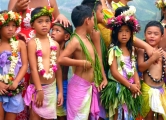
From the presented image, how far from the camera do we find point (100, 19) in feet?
12.2

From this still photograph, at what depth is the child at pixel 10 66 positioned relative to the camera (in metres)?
3.09

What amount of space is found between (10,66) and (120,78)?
4.05ft

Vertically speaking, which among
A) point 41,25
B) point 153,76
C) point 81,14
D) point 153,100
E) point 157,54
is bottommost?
point 153,100

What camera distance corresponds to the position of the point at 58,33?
358 cm

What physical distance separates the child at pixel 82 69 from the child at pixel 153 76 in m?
0.65

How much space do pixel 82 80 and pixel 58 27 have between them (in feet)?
2.34

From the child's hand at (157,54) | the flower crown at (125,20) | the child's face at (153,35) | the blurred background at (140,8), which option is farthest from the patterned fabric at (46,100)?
the blurred background at (140,8)

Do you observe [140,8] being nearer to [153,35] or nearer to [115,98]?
[153,35]

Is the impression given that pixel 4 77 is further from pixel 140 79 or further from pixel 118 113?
pixel 140 79

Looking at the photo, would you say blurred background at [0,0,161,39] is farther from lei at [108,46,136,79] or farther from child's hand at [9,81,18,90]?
child's hand at [9,81,18,90]

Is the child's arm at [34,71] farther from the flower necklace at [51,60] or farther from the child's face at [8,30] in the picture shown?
the child's face at [8,30]

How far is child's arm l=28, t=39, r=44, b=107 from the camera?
3.15m

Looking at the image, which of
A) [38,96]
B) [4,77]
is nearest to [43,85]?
[38,96]

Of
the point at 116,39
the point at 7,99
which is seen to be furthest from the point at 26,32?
the point at 116,39
